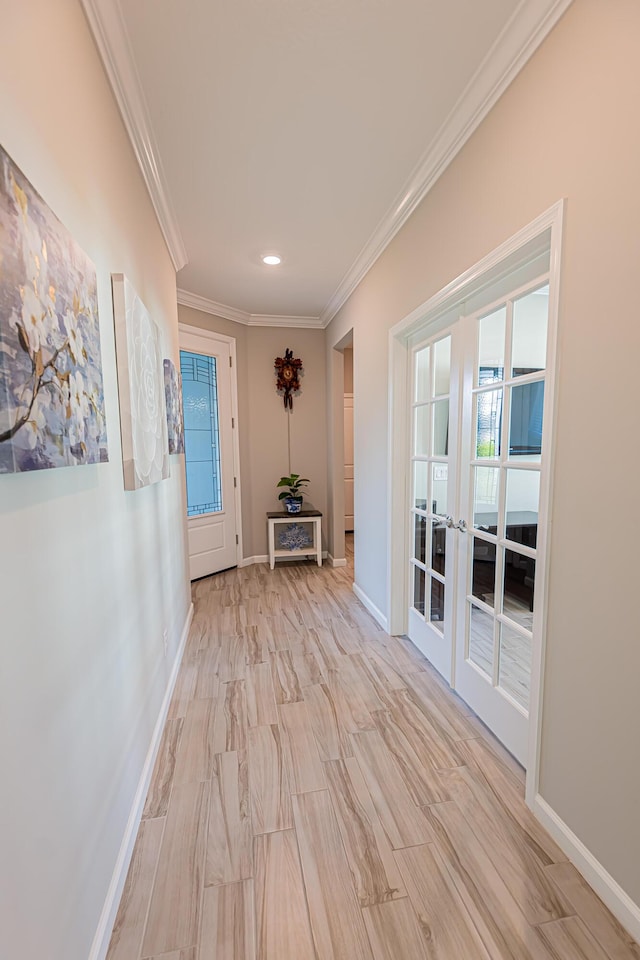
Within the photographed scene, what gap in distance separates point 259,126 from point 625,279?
162 centimetres

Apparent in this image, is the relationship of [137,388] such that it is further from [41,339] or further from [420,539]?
[420,539]

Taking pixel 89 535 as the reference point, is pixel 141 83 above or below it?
above

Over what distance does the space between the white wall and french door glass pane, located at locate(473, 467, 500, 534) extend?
5.03 feet

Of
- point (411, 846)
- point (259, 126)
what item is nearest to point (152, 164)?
point (259, 126)

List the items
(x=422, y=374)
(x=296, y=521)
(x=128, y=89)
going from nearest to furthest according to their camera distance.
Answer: (x=128, y=89) < (x=422, y=374) < (x=296, y=521)

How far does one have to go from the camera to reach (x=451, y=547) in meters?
2.19

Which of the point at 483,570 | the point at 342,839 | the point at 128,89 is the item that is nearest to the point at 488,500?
the point at 483,570

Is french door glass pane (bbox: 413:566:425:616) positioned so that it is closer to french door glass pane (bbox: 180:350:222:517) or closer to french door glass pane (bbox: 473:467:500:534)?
french door glass pane (bbox: 473:467:500:534)

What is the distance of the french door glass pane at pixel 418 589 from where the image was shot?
2.63 m

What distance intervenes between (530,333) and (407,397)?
1.10m

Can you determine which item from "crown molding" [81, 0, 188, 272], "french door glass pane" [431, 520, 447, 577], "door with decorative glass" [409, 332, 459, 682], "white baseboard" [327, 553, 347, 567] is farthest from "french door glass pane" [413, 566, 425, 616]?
"crown molding" [81, 0, 188, 272]

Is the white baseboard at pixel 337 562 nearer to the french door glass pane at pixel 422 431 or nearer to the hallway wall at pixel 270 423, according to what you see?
the hallway wall at pixel 270 423

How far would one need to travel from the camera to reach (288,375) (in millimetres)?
4492

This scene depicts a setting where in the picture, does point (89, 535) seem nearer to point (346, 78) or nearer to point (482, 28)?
point (346, 78)
